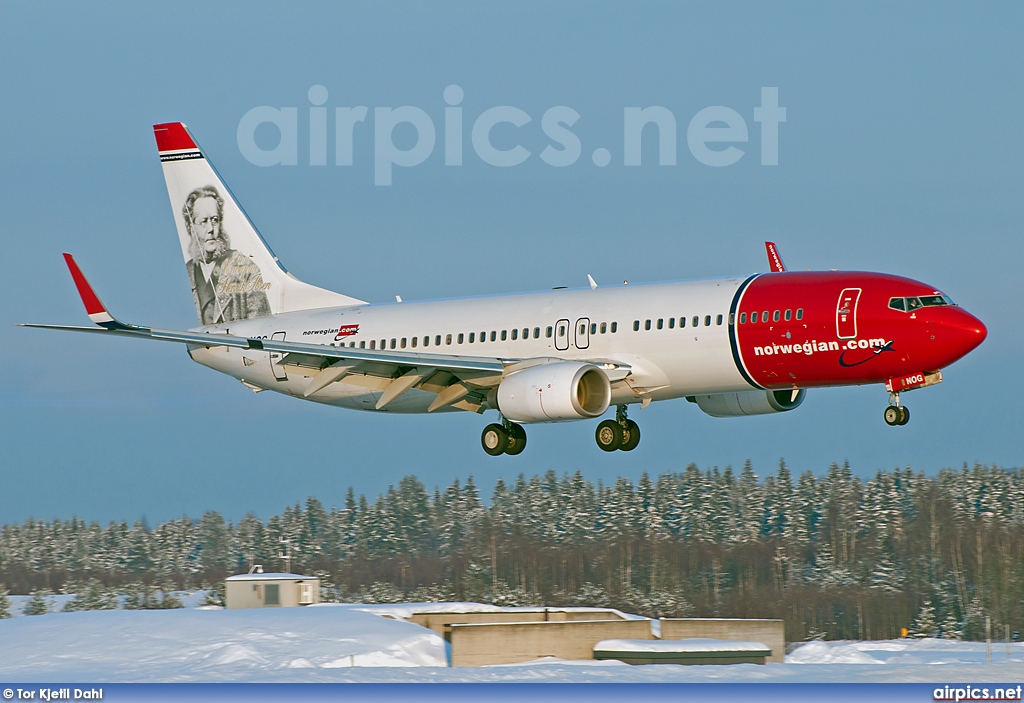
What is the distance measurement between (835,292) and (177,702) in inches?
1019

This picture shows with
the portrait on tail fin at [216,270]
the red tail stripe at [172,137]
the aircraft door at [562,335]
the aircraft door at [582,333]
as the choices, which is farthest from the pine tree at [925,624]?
the aircraft door at [582,333]

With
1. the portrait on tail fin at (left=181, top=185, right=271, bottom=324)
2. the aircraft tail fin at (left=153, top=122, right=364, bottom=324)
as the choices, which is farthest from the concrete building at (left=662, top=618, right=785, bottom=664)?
the portrait on tail fin at (left=181, top=185, right=271, bottom=324)

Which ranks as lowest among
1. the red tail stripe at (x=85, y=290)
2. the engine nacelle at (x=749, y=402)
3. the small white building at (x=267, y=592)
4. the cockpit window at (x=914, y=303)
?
the small white building at (x=267, y=592)

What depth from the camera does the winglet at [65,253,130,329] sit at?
42312mm

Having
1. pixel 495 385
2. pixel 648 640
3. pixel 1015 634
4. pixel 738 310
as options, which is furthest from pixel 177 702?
pixel 1015 634

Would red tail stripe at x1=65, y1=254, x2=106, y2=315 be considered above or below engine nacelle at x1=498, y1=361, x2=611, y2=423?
above

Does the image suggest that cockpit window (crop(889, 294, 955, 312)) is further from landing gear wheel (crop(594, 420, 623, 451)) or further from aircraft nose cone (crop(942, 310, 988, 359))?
landing gear wheel (crop(594, 420, 623, 451))

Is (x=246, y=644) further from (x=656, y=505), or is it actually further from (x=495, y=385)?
(x=656, y=505)

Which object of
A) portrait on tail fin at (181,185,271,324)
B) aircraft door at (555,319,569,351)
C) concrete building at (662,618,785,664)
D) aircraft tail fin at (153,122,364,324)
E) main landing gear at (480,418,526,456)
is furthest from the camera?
concrete building at (662,618,785,664)

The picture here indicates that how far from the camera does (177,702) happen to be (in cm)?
5125

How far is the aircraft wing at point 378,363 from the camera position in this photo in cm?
4312

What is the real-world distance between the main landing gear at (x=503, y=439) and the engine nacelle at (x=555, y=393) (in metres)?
2.88

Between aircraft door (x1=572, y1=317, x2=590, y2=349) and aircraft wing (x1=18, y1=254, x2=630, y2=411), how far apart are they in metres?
0.84

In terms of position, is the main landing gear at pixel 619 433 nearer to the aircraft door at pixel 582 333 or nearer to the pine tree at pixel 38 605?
the aircraft door at pixel 582 333
